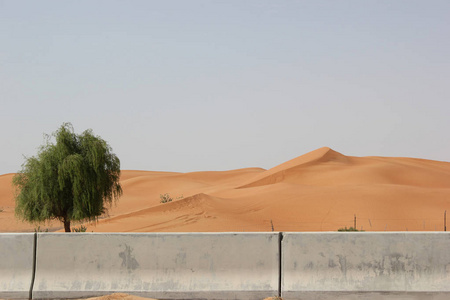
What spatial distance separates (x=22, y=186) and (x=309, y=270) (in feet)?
57.5

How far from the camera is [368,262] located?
341 inches

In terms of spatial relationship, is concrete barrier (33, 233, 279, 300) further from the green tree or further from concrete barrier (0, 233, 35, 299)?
the green tree

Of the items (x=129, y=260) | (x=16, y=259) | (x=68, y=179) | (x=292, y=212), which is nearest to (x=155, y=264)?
(x=129, y=260)

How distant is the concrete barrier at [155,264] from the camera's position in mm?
8578

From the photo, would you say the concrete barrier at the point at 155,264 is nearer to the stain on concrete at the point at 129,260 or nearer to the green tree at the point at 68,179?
the stain on concrete at the point at 129,260

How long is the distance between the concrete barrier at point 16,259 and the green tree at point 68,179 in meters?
12.5

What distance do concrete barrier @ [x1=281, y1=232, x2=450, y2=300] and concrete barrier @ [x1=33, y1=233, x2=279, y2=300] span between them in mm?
400

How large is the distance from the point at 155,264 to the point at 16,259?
2326 mm

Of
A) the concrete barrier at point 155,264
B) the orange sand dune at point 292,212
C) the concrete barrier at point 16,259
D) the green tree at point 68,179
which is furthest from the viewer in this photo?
the orange sand dune at point 292,212

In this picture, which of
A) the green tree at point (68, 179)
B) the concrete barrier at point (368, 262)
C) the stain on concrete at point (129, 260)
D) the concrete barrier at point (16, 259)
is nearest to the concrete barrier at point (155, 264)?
the stain on concrete at point (129, 260)

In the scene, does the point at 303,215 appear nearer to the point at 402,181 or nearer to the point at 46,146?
the point at 46,146

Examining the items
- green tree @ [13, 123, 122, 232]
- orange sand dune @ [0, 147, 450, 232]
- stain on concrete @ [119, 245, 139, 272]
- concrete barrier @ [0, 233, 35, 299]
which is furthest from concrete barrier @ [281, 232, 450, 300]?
orange sand dune @ [0, 147, 450, 232]

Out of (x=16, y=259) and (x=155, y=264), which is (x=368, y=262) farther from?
(x=16, y=259)

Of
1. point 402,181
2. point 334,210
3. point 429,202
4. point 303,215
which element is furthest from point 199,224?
point 402,181
